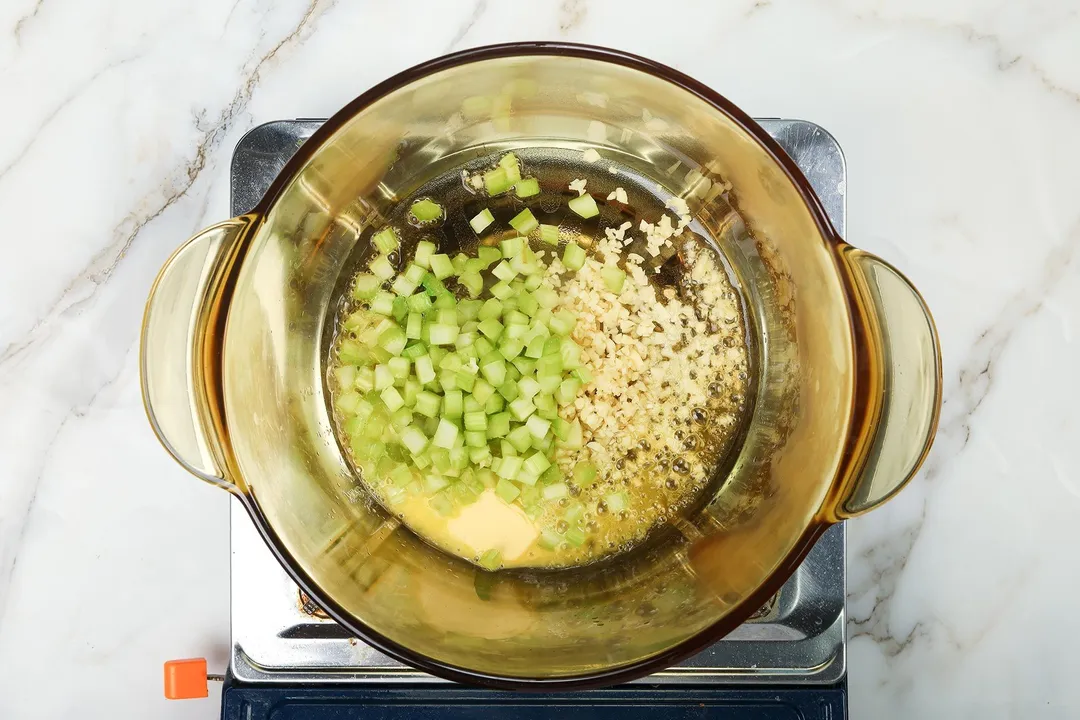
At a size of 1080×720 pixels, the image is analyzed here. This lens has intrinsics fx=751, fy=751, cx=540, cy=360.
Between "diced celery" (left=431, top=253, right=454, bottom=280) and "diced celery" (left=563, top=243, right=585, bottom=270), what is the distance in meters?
0.15

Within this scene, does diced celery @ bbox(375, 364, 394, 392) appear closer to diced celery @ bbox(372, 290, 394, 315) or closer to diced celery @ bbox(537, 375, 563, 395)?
diced celery @ bbox(372, 290, 394, 315)

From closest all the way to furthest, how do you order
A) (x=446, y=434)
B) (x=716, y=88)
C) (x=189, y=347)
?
(x=189, y=347), (x=446, y=434), (x=716, y=88)

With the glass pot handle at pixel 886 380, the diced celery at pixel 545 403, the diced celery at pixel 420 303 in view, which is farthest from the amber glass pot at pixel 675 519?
the diced celery at pixel 545 403

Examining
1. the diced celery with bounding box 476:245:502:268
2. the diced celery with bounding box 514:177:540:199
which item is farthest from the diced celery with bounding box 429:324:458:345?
the diced celery with bounding box 514:177:540:199

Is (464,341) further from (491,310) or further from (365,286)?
(365,286)

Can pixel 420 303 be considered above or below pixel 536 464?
above

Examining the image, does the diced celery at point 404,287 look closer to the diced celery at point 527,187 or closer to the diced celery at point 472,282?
the diced celery at point 472,282

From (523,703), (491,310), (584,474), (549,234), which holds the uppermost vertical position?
(549,234)

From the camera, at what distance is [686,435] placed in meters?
0.97

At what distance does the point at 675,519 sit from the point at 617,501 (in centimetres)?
8

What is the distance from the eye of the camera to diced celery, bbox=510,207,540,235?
986 mm

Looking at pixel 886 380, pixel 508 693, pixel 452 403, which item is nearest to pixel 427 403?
pixel 452 403

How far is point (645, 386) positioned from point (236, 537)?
1.80 ft

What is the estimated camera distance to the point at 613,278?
38.2 inches
